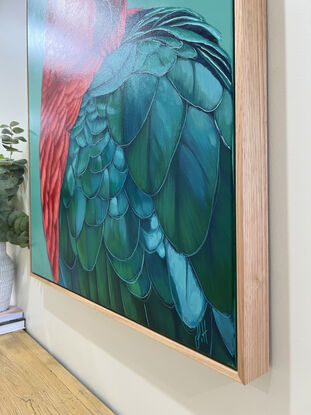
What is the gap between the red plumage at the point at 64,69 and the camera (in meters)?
0.72

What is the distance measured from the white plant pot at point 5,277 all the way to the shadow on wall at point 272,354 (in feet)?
2.37

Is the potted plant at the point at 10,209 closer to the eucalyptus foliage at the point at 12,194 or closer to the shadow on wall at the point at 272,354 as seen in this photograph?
the eucalyptus foliage at the point at 12,194

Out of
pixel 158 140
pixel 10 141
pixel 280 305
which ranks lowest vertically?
pixel 280 305

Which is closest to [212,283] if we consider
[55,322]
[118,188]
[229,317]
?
[229,317]

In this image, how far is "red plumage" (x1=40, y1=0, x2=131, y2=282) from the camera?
2.37 ft

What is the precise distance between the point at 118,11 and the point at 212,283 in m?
0.55

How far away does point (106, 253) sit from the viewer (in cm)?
74

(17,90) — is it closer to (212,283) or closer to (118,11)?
(118,11)

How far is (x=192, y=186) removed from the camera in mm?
530

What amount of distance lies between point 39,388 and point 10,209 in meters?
0.64

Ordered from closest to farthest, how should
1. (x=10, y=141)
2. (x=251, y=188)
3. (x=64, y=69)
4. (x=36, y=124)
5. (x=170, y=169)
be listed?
(x=251, y=188), (x=170, y=169), (x=64, y=69), (x=36, y=124), (x=10, y=141)

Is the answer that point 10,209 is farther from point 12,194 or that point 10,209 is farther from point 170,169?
point 170,169

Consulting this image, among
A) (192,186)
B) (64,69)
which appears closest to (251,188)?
(192,186)
